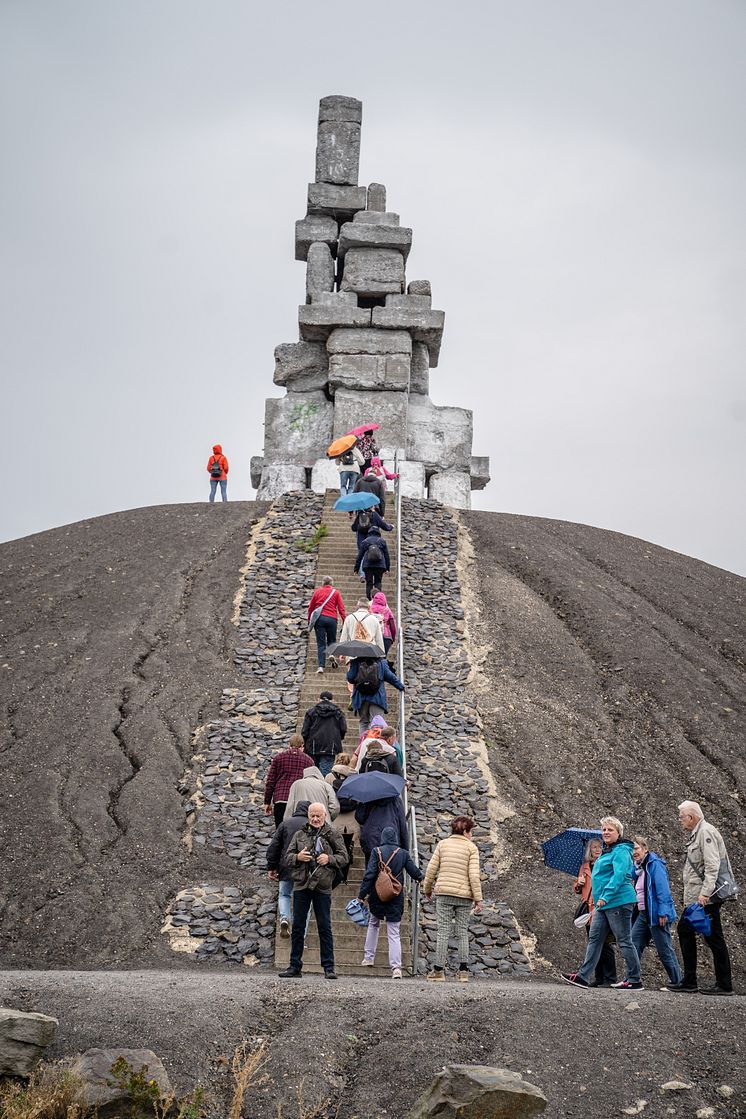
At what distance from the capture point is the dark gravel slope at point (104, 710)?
1352 cm

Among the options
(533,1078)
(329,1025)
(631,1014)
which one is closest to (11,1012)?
A: (329,1025)

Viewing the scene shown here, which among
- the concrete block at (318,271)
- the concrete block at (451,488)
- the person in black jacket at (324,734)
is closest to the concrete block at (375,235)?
→ the concrete block at (318,271)

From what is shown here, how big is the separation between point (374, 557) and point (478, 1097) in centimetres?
1295

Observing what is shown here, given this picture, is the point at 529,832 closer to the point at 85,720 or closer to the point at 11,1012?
the point at 85,720

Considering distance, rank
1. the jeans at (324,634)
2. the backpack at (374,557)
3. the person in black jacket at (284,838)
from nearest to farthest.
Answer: the person in black jacket at (284,838)
the jeans at (324,634)
the backpack at (374,557)

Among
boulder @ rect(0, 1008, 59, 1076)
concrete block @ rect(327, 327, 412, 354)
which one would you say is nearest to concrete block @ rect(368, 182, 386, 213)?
concrete block @ rect(327, 327, 412, 354)

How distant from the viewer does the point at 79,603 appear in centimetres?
Answer: 2225

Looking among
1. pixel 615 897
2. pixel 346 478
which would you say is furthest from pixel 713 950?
pixel 346 478

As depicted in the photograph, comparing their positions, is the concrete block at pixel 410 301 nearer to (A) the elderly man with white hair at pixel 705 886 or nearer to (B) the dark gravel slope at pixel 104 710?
(B) the dark gravel slope at pixel 104 710

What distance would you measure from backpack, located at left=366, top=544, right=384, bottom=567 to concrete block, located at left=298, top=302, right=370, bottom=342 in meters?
13.3

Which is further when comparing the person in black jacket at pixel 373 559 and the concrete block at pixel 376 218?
the concrete block at pixel 376 218

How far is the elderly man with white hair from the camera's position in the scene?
10.5 m

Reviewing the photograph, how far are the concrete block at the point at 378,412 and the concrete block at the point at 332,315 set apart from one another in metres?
1.92

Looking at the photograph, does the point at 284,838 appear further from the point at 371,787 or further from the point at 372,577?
the point at 372,577
